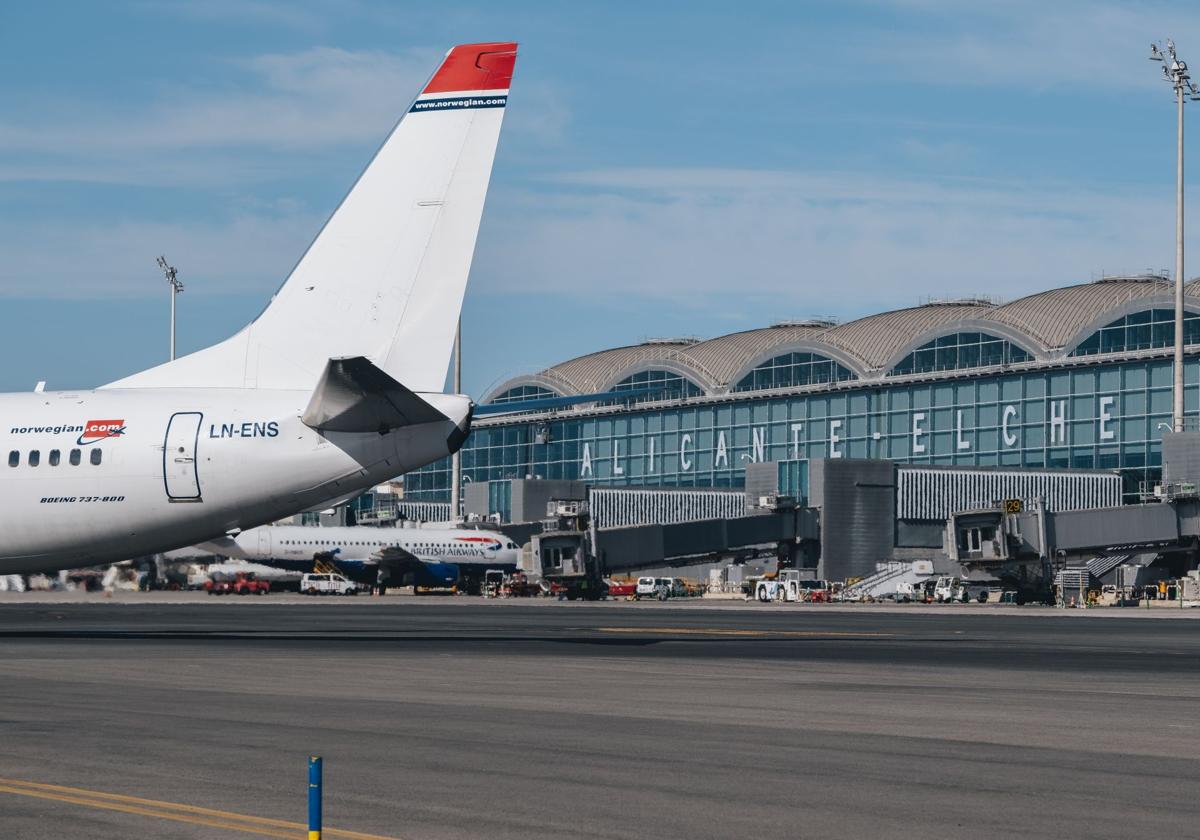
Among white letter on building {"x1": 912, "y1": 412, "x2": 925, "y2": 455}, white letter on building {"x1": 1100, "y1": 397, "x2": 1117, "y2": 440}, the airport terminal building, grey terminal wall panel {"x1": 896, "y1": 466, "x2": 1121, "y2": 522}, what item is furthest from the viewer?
white letter on building {"x1": 912, "y1": 412, "x2": 925, "y2": 455}

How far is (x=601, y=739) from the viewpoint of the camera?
17.3 metres

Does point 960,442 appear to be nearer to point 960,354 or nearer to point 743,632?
point 960,354

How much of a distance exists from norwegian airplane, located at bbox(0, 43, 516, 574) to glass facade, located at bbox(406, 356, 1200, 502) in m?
91.1

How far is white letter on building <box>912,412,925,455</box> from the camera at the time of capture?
12862 cm

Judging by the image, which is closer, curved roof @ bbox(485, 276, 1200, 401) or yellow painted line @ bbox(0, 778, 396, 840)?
yellow painted line @ bbox(0, 778, 396, 840)

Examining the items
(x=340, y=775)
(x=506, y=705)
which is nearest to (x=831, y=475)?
(x=506, y=705)

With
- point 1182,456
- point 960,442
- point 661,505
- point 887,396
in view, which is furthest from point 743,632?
point 887,396

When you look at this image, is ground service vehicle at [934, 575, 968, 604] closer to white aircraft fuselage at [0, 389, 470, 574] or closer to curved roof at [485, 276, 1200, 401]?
curved roof at [485, 276, 1200, 401]

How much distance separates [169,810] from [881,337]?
4904 inches

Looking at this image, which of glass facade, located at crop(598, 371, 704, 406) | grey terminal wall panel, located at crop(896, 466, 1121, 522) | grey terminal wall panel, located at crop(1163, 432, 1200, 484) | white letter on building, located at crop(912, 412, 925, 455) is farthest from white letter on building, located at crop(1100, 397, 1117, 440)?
glass facade, located at crop(598, 371, 704, 406)

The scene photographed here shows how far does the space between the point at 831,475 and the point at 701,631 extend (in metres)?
63.5

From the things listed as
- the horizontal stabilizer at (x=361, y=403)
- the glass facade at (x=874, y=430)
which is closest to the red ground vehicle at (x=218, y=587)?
the glass facade at (x=874, y=430)

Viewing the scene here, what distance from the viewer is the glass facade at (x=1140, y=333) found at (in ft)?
368

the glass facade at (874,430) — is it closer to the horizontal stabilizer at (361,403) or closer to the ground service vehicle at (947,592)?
the ground service vehicle at (947,592)
